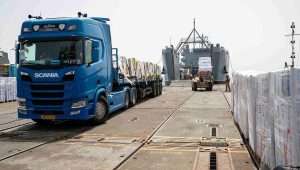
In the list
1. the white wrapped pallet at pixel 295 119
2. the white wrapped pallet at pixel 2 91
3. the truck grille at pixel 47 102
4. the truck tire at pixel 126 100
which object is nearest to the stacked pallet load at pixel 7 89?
the white wrapped pallet at pixel 2 91


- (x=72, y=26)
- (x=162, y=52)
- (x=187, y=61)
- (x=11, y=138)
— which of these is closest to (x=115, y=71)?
(x=72, y=26)

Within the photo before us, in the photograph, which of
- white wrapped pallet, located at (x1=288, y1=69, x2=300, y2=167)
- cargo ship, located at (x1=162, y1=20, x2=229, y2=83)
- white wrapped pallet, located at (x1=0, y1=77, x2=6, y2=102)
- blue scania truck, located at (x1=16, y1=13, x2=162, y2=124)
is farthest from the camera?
cargo ship, located at (x1=162, y1=20, x2=229, y2=83)

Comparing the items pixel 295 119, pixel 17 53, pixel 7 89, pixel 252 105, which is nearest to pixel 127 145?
pixel 252 105

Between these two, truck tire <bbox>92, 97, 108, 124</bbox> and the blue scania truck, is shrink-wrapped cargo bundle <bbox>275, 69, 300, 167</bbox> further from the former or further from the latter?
truck tire <bbox>92, 97, 108, 124</bbox>

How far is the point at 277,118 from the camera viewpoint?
549 centimetres

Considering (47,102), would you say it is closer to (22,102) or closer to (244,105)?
(22,102)

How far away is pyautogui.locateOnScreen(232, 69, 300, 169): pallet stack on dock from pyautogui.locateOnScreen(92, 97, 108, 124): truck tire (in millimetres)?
6589

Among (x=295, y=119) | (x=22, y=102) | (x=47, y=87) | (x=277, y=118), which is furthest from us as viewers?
(x=22, y=102)

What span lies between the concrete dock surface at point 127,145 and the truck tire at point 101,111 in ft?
0.86

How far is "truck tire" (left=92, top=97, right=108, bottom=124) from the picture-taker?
1330cm

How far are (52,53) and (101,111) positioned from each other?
281cm

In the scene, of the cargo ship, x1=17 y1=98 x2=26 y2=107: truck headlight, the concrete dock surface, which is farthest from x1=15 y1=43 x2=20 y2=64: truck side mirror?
the cargo ship

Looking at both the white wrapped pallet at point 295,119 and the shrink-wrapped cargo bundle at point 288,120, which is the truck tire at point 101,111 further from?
the white wrapped pallet at point 295,119

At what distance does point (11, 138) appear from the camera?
11062 mm
